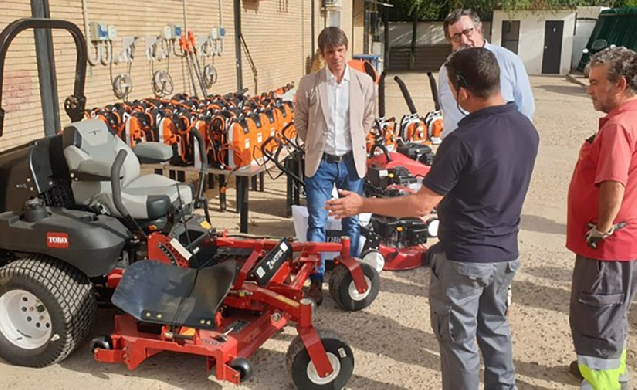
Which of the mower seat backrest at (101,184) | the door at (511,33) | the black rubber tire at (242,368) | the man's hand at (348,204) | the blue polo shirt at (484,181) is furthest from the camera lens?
the door at (511,33)

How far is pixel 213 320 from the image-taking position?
337 cm

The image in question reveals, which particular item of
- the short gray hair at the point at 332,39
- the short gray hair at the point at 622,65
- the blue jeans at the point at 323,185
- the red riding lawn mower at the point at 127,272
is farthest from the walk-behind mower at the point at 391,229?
the short gray hair at the point at 622,65

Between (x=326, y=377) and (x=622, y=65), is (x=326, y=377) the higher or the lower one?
the lower one

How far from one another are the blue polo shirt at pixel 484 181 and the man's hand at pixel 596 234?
575mm

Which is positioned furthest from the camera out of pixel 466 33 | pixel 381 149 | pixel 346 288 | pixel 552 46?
pixel 552 46

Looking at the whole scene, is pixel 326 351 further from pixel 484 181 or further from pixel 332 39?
pixel 332 39

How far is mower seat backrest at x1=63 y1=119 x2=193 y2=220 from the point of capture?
4004 mm

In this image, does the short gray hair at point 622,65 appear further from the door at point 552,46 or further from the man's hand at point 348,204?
the door at point 552,46

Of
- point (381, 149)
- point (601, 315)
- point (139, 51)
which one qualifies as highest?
point (139, 51)

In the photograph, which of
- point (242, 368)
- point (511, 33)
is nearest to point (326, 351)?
point (242, 368)

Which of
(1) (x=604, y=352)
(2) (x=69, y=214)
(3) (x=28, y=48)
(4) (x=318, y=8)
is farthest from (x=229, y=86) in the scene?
(1) (x=604, y=352)

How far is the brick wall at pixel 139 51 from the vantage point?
23.2 ft

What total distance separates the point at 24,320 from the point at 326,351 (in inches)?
74.8

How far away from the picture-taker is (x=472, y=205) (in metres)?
2.64
